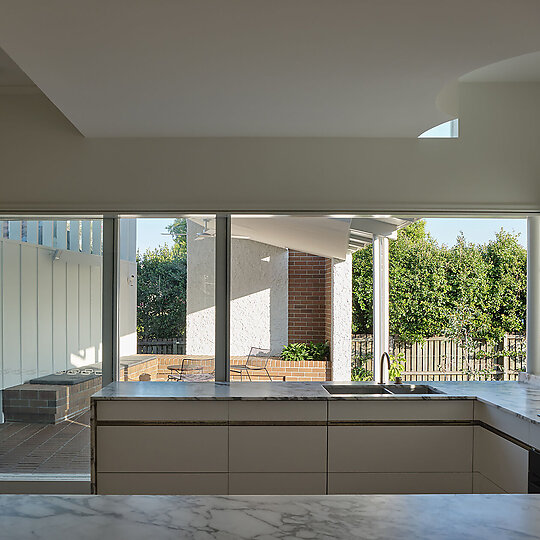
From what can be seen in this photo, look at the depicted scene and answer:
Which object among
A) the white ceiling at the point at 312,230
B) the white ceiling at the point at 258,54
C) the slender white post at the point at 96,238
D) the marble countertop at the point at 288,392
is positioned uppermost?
the white ceiling at the point at 258,54

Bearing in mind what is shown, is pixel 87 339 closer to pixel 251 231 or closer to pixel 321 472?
pixel 251 231

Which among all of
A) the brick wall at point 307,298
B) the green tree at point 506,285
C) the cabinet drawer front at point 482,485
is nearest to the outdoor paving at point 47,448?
the brick wall at point 307,298

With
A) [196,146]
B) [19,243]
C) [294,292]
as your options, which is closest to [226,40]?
[196,146]

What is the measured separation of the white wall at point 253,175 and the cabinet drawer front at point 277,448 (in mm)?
1485

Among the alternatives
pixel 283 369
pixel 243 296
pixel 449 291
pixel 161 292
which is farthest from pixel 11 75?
pixel 449 291

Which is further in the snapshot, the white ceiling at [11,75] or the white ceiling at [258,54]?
the white ceiling at [11,75]

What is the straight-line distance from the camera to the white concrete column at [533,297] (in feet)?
14.2

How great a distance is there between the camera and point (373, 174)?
4.13 meters

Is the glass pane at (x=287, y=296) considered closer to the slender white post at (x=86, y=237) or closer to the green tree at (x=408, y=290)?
the slender white post at (x=86, y=237)

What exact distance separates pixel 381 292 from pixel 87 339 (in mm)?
3887

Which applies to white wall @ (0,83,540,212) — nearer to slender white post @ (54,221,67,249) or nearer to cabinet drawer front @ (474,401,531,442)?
slender white post @ (54,221,67,249)

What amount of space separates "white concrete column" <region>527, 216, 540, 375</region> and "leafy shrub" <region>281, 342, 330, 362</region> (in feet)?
6.97

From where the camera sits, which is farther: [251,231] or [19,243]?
[251,231]

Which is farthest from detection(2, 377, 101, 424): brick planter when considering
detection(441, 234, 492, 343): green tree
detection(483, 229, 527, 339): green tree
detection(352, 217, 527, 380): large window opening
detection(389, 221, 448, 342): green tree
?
detection(483, 229, 527, 339): green tree
